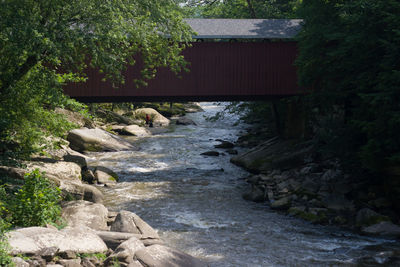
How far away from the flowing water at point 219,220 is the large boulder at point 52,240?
2128mm

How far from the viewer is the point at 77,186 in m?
10.5

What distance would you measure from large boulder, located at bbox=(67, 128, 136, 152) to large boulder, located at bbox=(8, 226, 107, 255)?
38.7 feet

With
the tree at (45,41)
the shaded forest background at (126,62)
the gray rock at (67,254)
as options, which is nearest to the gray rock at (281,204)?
the shaded forest background at (126,62)

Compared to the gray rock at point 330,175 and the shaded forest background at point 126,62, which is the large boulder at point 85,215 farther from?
the gray rock at point 330,175

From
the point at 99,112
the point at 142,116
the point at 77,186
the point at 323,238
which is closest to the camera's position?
the point at 323,238

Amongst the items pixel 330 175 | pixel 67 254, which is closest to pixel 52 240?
pixel 67 254

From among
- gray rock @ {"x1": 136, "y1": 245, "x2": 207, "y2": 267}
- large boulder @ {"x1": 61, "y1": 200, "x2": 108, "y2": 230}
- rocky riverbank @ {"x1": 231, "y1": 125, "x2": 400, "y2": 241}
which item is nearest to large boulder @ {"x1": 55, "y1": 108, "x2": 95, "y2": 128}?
rocky riverbank @ {"x1": 231, "y1": 125, "x2": 400, "y2": 241}

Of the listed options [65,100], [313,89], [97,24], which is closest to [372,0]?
[313,89]

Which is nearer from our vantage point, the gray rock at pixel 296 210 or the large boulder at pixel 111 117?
the gray rock at pixel 296 210

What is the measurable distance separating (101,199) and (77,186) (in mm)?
810

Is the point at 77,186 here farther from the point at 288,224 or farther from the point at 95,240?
the point at 288,224

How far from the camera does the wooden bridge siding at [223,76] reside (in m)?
15.2

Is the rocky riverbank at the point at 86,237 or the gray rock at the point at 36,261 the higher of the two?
the gray rock at the point at 36,261

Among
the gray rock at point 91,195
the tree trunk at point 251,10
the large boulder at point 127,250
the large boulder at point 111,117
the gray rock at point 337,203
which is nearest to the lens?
the large boulder at point 127,250
